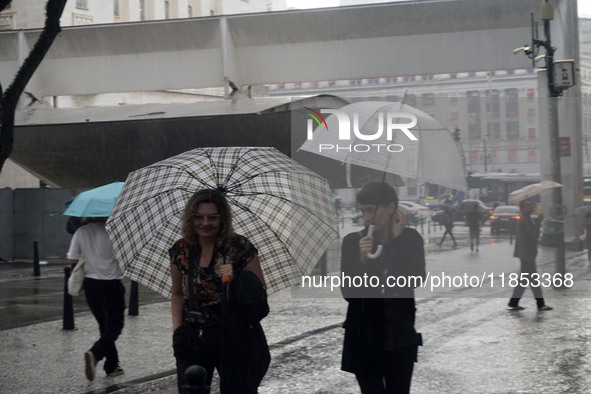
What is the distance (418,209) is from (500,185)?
0.54m

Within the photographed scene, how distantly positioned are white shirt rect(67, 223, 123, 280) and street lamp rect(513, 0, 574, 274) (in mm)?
3910

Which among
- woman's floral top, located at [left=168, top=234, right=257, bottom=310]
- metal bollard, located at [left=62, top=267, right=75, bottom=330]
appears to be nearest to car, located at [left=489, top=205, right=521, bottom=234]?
woman's floral top, located at [left=168, top=234, right=257, bottom=310]

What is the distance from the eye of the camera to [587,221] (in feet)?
38.4

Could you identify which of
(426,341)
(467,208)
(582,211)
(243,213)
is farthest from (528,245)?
(582,211)

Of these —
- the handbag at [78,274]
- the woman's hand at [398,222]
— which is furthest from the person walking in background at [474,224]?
the handbag at [78,274]

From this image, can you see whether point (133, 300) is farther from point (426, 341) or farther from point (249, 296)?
point (249, 296)

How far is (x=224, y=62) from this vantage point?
27.6 metres

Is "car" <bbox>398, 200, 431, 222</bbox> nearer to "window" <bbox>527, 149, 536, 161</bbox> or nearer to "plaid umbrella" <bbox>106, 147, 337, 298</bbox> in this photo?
"plaid umbrella" <bbox>106, 147, 337, 298</bbox>

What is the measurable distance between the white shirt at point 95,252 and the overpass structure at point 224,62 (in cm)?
1270

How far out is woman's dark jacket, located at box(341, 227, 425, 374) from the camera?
5.52 meters

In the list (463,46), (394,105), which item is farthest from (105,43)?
(394,105)

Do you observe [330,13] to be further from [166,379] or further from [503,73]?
[166,379]

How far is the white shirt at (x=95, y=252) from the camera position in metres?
8.97

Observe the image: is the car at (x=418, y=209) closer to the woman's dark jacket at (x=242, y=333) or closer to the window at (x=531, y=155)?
the window at (x=531, y=155)
